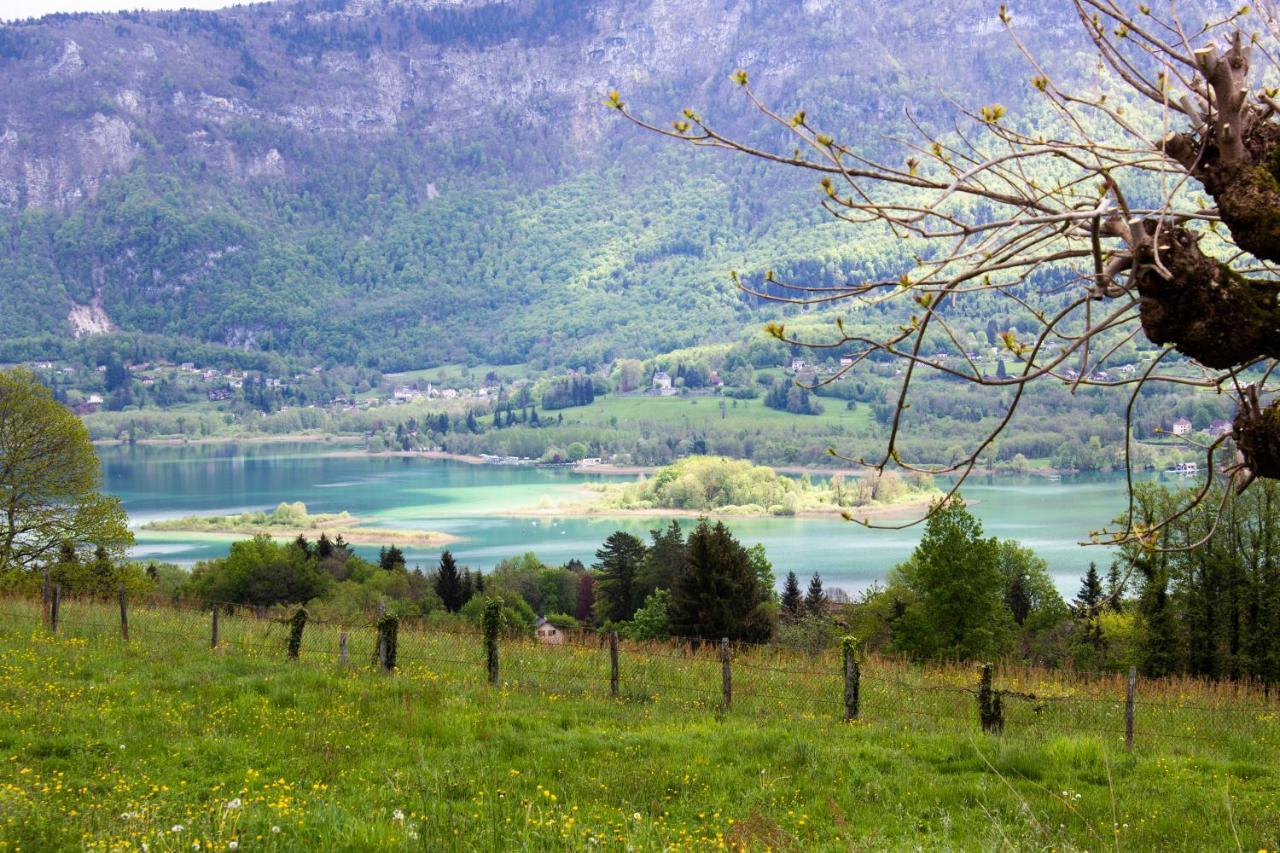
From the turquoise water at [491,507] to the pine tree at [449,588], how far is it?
78.9 feet

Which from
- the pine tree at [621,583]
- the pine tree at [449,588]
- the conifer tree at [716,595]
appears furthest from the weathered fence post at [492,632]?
the pine tree at [449,588]

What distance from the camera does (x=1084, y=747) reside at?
8.75 meters

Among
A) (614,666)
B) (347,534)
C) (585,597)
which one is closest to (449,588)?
(585,597)

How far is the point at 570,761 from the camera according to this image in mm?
8250

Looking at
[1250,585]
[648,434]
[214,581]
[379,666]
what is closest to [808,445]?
[648,434]

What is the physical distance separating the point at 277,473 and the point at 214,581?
109985 mm

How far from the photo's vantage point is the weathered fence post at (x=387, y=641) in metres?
12.3

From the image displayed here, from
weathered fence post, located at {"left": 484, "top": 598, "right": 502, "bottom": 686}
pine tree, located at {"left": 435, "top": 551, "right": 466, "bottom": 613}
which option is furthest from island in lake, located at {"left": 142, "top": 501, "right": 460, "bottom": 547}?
weathered fence post, located at {"left": 484, "top": 598, "right": 502, "bottom": 686}

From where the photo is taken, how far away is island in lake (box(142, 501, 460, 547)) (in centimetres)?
8562

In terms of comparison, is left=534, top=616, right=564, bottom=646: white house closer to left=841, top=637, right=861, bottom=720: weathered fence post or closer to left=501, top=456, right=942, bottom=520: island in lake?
left=841, top=637, right=861, bottom=720: weathered fence post

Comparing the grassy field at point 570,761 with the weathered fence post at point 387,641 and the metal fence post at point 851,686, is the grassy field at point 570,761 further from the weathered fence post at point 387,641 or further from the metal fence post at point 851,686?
the weathered fence post at point 387,641

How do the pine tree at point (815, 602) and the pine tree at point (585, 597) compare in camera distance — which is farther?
the pine tree at point (585, 597)

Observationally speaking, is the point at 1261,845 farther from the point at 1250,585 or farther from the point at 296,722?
the point at 1250,585

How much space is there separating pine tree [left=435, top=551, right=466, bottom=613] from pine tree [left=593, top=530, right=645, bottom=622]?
19.6 ft
